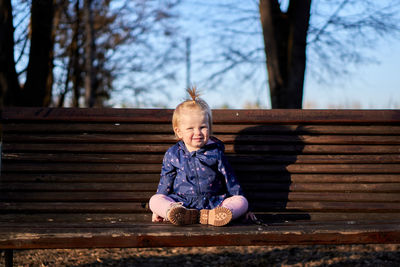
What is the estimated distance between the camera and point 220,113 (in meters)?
3.84

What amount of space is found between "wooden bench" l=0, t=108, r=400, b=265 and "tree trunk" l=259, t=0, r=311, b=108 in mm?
2036

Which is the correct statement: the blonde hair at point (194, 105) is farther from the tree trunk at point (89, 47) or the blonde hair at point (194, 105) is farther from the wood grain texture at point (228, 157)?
the tree trunk at point (89, 47)

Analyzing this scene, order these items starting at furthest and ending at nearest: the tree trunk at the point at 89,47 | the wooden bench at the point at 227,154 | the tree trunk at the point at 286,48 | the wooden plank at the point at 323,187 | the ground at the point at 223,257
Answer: the tree trunk at the point at 89,47, the tree trunk at the point at 286,48, the ground at the point at 223,257, the wooden plank at the point at 323,187, the wooden bench at the point at 227,154

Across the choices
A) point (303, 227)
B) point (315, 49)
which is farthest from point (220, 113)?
point (315, 49)

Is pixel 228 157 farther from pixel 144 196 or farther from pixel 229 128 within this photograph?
pixel 144 196

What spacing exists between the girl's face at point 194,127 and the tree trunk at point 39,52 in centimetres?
336

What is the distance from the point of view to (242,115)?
3.84 m

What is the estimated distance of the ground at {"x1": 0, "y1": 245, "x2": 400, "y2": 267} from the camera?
455 cm

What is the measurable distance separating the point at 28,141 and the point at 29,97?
249 cm

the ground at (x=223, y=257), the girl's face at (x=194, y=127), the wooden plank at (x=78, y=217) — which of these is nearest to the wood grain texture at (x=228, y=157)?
the wooden plank at (x=78, y=217)

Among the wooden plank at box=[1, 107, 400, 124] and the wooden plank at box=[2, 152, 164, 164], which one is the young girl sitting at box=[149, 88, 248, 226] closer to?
the wooden plank at box=[2, 152, 164, 164]

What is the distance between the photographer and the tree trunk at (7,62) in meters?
5.52

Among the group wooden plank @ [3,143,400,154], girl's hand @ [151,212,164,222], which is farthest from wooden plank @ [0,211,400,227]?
wooden plank @ [3,143,400,154]

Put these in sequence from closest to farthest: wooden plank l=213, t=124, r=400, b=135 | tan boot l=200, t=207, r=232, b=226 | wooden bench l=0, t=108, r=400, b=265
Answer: tan boot l=200, t=207, r=232, b=226 < wooden bench l=0, t=108, r=400, b=265 < wooden plank l=213, t=124, r=400, b=135
